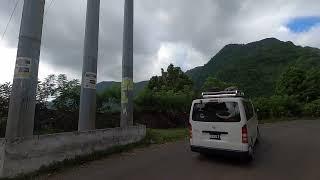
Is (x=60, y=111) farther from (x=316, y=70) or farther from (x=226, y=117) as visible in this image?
(x=316, y=70)

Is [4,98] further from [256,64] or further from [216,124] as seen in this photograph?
[256,64]

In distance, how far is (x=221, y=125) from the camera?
36.2 feet

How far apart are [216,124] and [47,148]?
Result: 16.5 ft

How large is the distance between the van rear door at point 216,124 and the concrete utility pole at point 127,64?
4798mm

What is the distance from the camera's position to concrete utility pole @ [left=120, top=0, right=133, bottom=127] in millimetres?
15844

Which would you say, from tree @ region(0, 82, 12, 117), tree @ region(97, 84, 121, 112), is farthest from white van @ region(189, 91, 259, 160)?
tree @ region(97, 84, 121, 112)

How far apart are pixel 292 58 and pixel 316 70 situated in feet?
85.6

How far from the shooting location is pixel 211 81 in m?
44.4

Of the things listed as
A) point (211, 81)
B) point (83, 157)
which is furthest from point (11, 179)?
point (211, 81)

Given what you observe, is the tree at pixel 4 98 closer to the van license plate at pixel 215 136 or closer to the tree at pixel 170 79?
the van license plate at pixel 215 136

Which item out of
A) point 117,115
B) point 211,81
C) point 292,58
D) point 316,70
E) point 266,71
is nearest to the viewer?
point 117,115

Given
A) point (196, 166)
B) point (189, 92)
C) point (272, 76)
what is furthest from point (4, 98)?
point (272, 76)

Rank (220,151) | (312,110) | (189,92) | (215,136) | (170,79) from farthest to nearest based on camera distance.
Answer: (170,79) < (312,110) < (189,92) < (215,136) < (220,151)

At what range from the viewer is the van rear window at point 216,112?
1100cm
